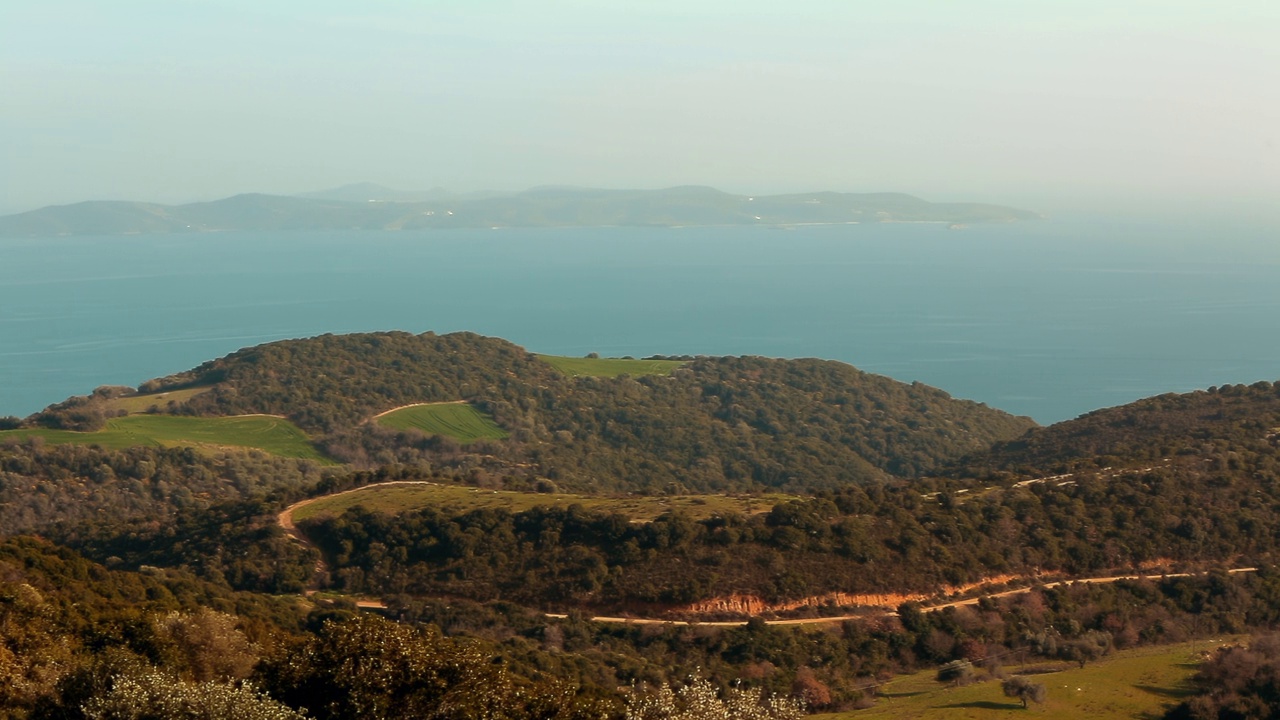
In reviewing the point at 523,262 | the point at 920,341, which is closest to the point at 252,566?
the point at 920,341

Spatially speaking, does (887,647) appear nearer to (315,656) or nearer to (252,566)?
(315,656)

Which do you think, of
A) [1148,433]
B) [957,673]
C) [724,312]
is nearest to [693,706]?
[957,673]

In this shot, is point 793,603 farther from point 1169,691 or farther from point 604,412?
point 604,412

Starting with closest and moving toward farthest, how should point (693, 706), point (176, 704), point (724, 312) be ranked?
point (176, 704) < point (693, 706) < point (724, 312)

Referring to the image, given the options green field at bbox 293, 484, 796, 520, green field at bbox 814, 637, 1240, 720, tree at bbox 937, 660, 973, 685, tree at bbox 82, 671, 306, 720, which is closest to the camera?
tree at bbox 82, 671, 306, 720

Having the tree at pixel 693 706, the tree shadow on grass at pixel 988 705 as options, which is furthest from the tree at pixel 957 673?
the tree at pixel 693 706

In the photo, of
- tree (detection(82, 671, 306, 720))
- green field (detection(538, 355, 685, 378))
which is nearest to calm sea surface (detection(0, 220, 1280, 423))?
green field (detection(538, 355, 685, 378))

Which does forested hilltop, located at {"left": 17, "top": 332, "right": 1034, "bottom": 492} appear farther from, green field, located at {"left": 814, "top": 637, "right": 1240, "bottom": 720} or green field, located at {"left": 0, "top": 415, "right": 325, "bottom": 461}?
green field, located at {"left": 814, "top": 637, "right": 1240, "bottom": 720}
